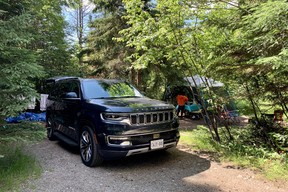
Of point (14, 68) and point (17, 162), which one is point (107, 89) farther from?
point (17, 162)

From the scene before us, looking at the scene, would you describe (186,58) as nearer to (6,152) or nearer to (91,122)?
(91,122)

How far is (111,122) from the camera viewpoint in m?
4.06

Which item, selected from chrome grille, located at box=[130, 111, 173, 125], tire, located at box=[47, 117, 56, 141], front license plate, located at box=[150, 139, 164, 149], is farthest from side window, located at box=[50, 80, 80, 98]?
front license plate, located at box=[150, 139, 164, 149]

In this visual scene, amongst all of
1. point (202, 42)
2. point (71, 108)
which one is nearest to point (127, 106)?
point (71, 108)

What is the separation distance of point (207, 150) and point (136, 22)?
11.8 ft

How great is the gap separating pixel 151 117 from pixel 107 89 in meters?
1.45

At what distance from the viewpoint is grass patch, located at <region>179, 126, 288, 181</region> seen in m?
4.10

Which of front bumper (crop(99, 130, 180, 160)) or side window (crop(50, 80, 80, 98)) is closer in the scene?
front bumper (crop(99, 130, 180, 160))

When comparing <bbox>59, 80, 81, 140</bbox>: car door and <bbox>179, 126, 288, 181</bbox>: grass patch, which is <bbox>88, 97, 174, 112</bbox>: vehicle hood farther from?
<bbox>179, 126, 288, 181</bbox>: grass patch

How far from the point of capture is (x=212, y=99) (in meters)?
5.77

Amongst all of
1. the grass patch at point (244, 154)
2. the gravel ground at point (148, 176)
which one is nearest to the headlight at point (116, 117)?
the gravel ground at point (148, 176)

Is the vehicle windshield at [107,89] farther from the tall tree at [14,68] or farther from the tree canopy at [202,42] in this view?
the tall tree at [14,68]

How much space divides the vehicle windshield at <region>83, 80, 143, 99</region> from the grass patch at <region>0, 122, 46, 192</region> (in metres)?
1.30

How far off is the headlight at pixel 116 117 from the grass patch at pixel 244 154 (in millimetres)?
2341
